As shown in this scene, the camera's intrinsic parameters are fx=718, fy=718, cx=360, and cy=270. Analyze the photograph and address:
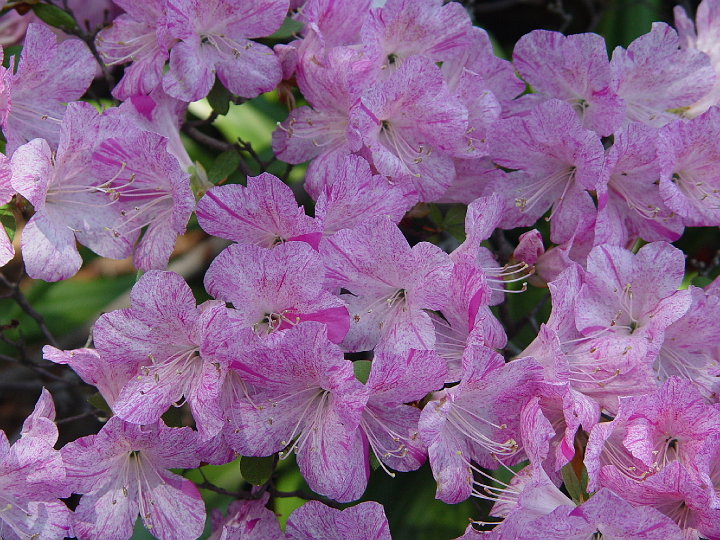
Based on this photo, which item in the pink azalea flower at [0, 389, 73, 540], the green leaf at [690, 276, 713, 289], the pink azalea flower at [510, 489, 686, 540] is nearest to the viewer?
the pink azalea flower at [510, 489, 686, 540]

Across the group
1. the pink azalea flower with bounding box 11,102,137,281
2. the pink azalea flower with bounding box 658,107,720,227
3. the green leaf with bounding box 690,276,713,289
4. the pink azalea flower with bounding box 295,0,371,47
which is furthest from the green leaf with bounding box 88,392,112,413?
the green leaf with bounding box 690,276,713,289

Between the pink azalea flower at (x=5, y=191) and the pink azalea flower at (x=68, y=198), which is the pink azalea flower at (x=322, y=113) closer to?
the pink azalea flower at (x=68, y=198)

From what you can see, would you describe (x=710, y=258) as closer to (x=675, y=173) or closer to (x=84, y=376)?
(x=675, y=173)

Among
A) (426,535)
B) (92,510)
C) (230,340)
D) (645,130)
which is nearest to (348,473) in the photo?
(230,340)

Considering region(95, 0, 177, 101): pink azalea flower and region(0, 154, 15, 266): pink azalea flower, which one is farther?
region(95, 0, 177, 101): pink azalea flower

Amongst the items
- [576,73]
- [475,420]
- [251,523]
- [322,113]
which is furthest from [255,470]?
[576,73]

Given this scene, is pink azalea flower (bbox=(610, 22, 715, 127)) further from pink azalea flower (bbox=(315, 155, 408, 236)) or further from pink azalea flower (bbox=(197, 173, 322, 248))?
pink azalea flower (bbox=(197, 173, 322, 248))
